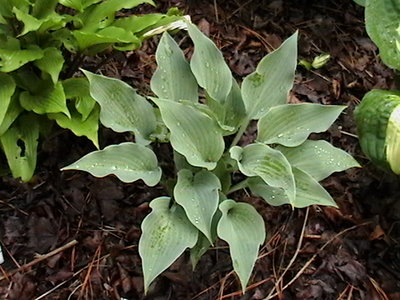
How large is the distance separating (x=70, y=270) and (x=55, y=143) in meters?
0.44

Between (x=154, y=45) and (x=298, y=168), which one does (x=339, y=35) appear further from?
(x=298, y=168)

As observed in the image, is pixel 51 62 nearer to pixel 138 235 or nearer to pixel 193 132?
pixel 193 132

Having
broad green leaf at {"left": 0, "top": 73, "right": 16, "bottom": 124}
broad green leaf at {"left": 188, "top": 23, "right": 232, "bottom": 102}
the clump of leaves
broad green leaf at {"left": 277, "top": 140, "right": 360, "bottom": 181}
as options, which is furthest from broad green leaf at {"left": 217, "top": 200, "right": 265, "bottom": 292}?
broad green leaf at {"left": 0, "top": 73, "right": 16, "bottom": 124}

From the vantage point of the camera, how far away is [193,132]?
167cm

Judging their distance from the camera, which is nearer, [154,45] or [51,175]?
[51,175]

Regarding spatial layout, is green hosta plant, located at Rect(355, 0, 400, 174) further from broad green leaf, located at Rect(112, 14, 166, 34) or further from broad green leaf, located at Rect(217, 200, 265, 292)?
broad green leaf, located at Rect(112, 14, 166, 34)

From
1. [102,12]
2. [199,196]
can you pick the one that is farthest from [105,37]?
[199,196]

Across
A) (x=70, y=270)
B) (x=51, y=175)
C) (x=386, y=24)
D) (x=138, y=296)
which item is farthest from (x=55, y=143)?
(x=386, y=24)

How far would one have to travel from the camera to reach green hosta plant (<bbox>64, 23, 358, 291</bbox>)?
5.28 feet

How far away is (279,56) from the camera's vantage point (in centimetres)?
179

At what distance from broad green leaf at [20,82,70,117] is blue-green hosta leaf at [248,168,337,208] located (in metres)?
0.62

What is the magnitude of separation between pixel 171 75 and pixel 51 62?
0.36 meters

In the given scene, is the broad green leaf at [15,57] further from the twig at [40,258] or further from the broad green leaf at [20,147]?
the twig at [40,258]

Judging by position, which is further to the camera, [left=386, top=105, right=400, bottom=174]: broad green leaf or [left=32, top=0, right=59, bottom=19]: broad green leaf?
[left=32, top=0, right=59, bottom=19]: broad green leaf
